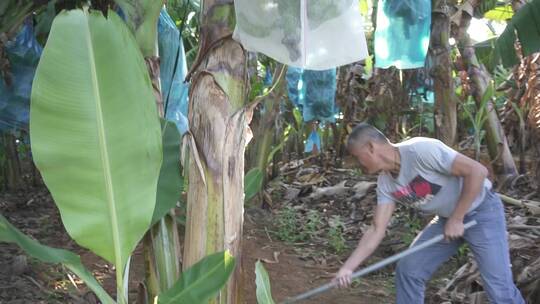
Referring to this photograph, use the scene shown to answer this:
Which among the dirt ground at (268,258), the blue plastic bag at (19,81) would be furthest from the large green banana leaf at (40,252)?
the blue plastic bag at (19,81)

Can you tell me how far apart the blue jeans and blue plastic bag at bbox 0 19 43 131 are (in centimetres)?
355

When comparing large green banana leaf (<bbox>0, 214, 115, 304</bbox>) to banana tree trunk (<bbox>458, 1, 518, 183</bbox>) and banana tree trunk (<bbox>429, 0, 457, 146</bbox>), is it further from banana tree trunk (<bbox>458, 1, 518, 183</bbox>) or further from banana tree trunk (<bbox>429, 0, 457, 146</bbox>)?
banana tree trunk (<bbox>458, 1, 518, 183</bbox>)

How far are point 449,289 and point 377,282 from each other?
0.79 m

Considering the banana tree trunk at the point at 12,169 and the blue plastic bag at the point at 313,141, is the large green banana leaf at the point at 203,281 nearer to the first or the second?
the banana tree trunk at the point at 12,169

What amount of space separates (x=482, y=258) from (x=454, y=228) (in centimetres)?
25

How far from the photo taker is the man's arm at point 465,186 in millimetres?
3008

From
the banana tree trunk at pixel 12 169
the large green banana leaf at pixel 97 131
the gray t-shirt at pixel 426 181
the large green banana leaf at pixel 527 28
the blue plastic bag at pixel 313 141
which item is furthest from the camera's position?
the blue plastic bag at pixel 313 141

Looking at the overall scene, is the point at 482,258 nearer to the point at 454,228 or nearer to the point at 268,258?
the point at 454,228

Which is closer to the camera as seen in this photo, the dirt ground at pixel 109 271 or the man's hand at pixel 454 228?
the man's hand at pixel 454 228

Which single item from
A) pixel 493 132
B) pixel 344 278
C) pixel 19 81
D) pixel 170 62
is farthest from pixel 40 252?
pixel 493 132

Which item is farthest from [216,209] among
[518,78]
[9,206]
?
[518,78]

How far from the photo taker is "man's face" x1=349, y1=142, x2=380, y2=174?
120 inches

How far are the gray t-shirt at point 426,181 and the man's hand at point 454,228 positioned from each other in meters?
0.12

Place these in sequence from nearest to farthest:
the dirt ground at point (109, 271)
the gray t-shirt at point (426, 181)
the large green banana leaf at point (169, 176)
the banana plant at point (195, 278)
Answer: the banana plant at point (195, 278) → the large green banana leaf at point (169, 176) → the gray t-shirt at point (426, 181) → the dirt ground at point (109, 271)
